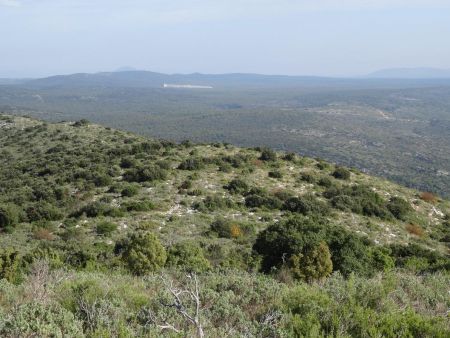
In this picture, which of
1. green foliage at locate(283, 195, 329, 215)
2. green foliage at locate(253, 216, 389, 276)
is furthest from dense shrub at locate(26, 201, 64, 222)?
green foliage at locate(283, 195, 329, 215)

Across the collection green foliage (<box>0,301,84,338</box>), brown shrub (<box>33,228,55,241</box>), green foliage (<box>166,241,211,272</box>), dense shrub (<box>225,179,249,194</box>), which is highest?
green foliage (<box>0,301,84,338</box>)

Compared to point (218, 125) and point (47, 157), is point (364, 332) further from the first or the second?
point (218, 125)

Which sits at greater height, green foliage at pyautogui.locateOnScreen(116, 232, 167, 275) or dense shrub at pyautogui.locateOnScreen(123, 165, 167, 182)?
green foliage at pyautogui.locateOnScreen(116, 232, 167, 275)

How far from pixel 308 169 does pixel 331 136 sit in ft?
381

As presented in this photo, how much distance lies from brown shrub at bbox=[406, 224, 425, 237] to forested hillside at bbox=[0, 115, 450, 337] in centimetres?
15

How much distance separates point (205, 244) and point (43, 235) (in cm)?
749

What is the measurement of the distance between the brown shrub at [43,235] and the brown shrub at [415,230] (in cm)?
1867

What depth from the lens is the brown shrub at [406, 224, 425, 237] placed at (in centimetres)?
2481

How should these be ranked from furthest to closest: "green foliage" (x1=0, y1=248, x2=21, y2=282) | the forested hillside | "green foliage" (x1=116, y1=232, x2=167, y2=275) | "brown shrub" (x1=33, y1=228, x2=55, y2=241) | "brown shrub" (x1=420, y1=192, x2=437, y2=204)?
"brown shrub" (x1=420, y1=192, x2=437, y2=204), "brown shrub" (x1=33, y1=228, x2=55, y2=241), "green foliage" (x1=116, y1=232, x2=167, y2=275), "green foliage" (x1=0, y1=248, x2=21, y2=282), the forested hillside

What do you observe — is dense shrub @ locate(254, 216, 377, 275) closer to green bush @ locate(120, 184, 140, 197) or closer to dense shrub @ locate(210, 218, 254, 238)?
dense shrub @ locate(210, 218, 254, 238)

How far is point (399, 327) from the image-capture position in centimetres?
638

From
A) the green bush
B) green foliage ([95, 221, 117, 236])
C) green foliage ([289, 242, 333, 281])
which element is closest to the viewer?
green foliage ([289, 242, 333, 281])

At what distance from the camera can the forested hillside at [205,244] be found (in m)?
6.46

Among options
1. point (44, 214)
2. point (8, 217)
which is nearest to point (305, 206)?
point (44, 214)
